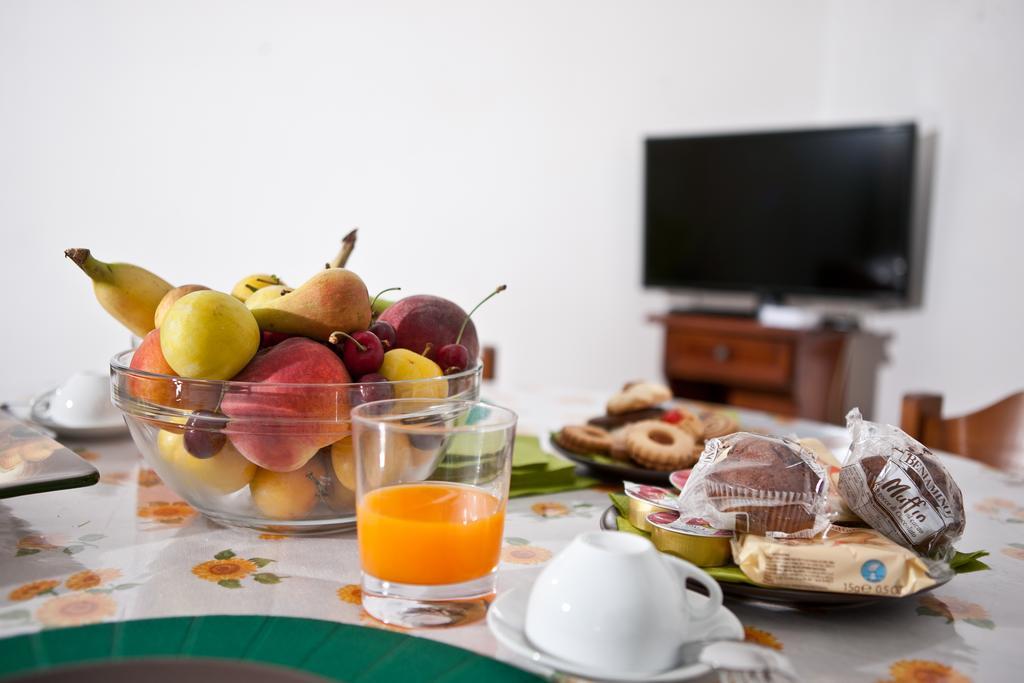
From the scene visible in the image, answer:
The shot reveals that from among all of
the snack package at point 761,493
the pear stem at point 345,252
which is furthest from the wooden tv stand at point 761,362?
the snack package at point 761,493

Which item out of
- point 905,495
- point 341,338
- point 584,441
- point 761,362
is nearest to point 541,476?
point 584,441

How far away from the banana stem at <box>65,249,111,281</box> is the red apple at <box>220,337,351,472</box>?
8.2 inches

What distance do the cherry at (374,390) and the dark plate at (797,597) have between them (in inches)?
12.1

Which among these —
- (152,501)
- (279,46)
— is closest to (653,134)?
(279,46)

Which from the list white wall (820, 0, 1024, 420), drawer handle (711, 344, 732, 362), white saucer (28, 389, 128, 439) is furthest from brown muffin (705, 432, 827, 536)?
drawer handle (711, 344, 732, 362)

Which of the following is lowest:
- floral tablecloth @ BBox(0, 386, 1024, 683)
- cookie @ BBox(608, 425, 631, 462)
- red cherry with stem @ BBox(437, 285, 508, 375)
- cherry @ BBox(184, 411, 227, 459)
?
floral tablecloth @ BBox(0, 386, 1024, 683)

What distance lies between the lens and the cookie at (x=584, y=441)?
1.08 metres

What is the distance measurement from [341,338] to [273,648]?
301mm

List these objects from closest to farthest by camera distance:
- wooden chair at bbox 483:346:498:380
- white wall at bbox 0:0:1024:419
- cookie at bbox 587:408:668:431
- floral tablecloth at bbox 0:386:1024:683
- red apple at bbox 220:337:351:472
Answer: floral tablecloth at bbox 0:386:1024:683, red apple at bbox 220:337:351:472, cookie at bbox 587:408:668:431, wooden chair at bbox 483:346:498:380, white wall at bbox 0:0:1024:419

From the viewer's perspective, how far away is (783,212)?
3.44m

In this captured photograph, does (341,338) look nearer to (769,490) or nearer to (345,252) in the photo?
(345,252)

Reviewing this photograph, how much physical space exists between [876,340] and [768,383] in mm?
497

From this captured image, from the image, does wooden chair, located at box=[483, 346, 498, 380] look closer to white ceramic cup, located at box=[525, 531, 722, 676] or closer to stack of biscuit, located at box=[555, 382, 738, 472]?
stack of biscuit, located at box=[555, 382, 738, 472]

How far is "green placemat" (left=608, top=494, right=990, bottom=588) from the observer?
67 centimetres
